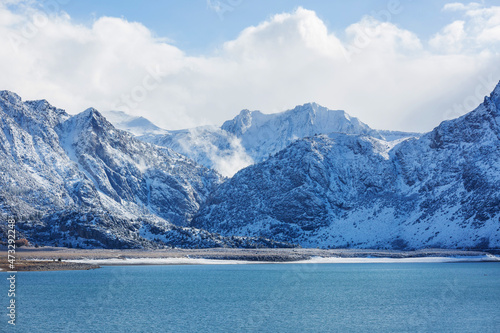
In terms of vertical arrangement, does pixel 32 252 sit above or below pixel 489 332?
above

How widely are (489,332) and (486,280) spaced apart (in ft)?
208

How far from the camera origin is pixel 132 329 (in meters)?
62.3

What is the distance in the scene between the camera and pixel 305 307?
79.6 metres

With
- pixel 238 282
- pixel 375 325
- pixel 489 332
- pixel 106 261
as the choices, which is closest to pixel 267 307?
pixel 375 325

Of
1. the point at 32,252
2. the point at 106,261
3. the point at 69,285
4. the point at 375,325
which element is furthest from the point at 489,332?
the point at 32,252

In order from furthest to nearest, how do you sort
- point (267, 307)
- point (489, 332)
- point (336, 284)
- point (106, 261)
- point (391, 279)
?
point (106, 261), point (391, 279), point (336, 284), point (267, 307), point (489, 332)

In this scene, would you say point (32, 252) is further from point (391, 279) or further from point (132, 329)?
point (132, 329)

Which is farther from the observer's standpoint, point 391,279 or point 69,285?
point 391,279

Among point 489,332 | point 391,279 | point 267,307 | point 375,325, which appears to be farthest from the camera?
point 391,279

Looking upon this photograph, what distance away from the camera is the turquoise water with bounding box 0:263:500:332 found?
64750 millimetres

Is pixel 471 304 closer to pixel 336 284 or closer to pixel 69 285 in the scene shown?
pixel 336 284

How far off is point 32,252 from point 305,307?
12528 centimetres

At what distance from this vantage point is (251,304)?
8269 centimetres

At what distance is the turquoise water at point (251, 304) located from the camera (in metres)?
64.8
